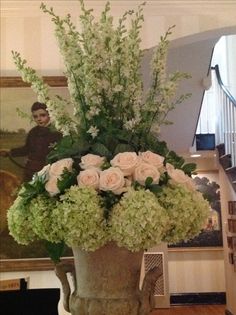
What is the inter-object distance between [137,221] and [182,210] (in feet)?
0.46

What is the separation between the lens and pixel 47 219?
1.13 m

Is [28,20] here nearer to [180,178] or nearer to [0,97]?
[0,97]

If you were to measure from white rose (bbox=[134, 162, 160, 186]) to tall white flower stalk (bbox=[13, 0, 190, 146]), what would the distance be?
122 millimetres

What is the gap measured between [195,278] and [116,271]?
7475mm

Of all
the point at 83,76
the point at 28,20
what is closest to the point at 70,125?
the point at 83,76

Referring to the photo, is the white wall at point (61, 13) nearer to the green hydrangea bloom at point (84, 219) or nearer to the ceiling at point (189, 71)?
the ceiling at point (189, 71)

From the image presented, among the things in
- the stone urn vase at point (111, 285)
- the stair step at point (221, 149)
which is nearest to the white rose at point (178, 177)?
the stone urn vase at point (111, 285)

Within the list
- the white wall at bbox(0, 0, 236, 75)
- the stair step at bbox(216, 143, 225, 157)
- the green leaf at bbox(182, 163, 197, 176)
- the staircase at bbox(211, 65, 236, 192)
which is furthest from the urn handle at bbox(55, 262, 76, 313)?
the stair step at bbox(216, 143, 225, 157)

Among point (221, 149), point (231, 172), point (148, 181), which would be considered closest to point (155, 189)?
point (148, 181)

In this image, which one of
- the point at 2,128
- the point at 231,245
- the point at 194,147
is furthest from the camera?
the point at 194,147

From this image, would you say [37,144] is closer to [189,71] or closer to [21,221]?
[21,221]

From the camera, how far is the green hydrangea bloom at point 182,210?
113cm

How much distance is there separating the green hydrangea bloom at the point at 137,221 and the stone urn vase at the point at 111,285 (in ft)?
0.27

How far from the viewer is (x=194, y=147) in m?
7.55
